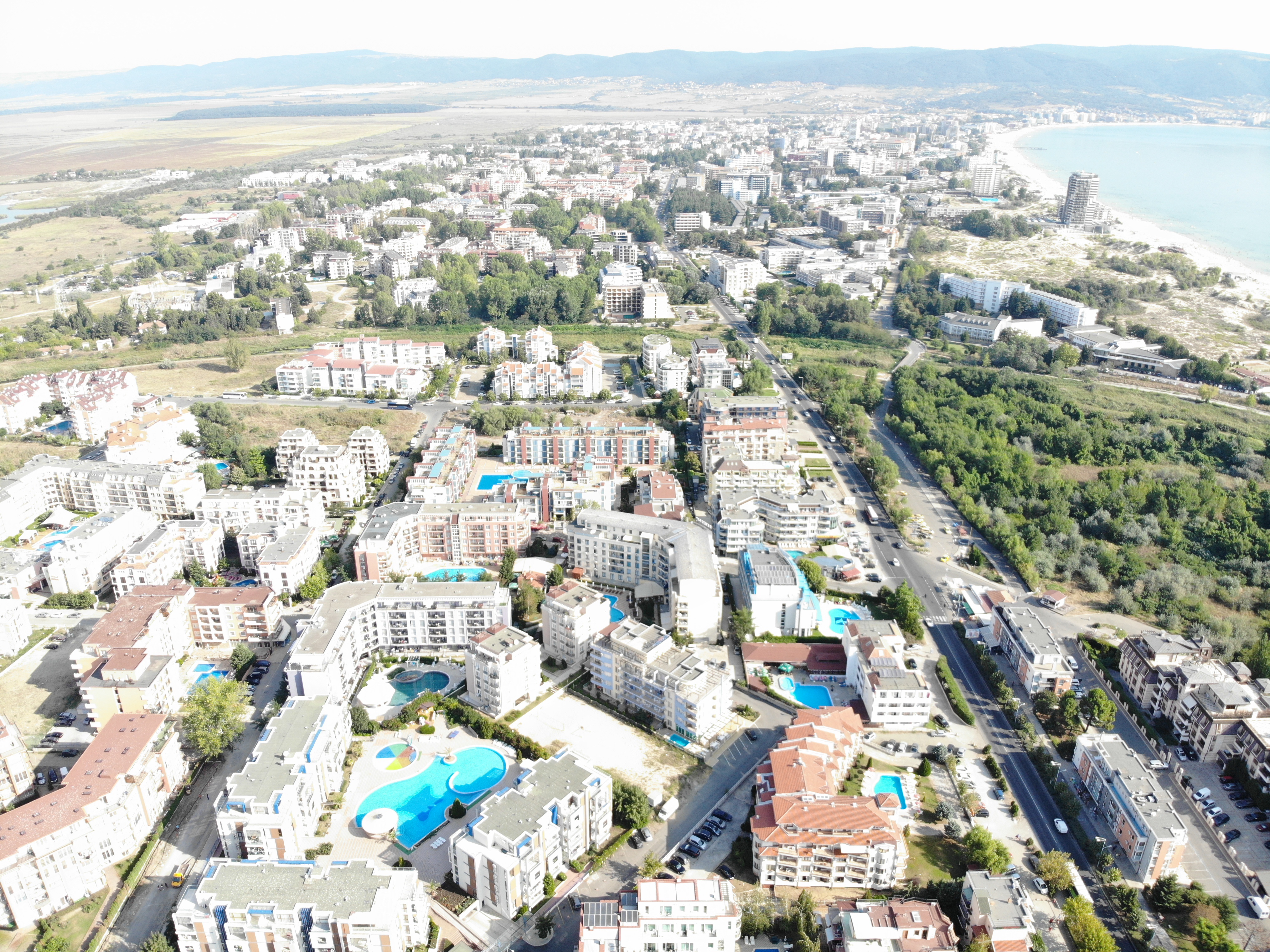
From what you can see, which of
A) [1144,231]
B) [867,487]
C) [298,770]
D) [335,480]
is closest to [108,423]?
[335,480]

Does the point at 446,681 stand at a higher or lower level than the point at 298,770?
lower

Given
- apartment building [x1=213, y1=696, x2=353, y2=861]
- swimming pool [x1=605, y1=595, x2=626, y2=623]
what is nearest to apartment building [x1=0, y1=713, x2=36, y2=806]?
apartment building [x1=213, y1=696, x2=353, y2=861]

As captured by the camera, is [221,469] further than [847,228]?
No

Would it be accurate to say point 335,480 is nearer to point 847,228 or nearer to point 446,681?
point 446,681

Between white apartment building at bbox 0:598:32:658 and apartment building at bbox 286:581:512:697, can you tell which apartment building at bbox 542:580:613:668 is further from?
white apartment building at bbox 0:598:32:658

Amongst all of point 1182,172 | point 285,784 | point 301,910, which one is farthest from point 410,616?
point 1182,172

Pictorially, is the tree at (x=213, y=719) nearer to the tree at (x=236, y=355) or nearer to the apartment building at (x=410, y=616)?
the apartment building at (x=410, y=616)

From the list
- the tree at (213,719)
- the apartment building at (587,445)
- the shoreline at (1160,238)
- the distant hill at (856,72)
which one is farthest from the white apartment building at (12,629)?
the distant hill at (856,72)
